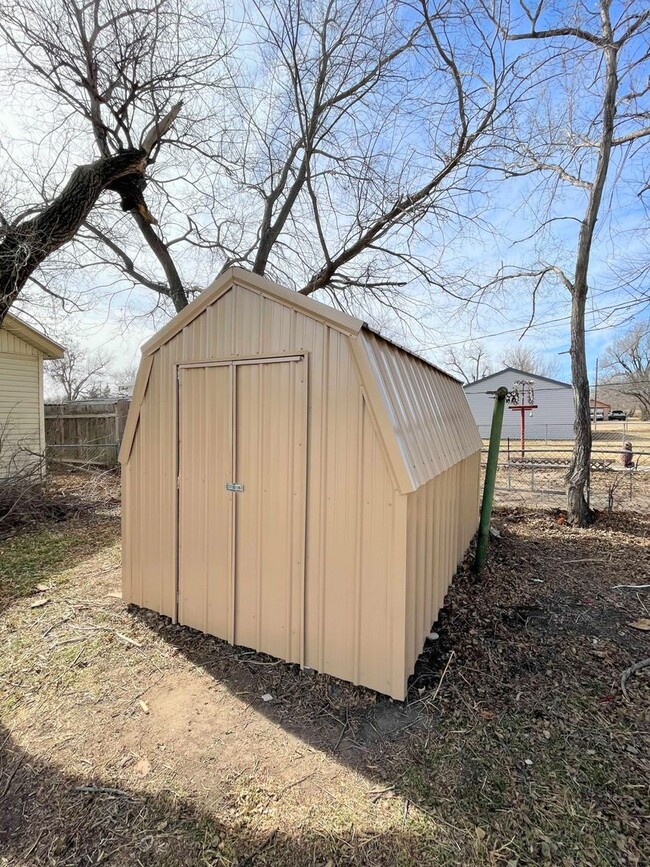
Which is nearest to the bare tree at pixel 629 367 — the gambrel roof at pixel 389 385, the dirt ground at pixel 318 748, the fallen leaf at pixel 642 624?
the fallen leaf at pixel 642 624

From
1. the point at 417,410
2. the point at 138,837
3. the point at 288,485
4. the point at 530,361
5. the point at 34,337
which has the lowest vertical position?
the point at 138,837

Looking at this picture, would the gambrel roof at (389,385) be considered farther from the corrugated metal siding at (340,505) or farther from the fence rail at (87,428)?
the fence rail at (87,428)

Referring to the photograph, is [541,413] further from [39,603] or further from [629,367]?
[39,603]

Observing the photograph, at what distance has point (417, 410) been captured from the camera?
3.08 m

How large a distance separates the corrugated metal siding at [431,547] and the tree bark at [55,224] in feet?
13.0

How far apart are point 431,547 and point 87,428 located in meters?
11.9

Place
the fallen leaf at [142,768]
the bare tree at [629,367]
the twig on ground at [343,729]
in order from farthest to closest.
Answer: the bare tree at [629,367], the twig on ground at [343,729], the fallen leaf at [142,768]

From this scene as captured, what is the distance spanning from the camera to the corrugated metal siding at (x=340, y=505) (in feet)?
7.90

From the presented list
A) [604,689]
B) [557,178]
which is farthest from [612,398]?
[604,689]

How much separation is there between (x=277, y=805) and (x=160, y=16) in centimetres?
756

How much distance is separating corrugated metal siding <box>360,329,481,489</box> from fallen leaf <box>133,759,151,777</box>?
198cm

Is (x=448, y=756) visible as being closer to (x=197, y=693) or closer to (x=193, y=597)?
(x=197, y=693)

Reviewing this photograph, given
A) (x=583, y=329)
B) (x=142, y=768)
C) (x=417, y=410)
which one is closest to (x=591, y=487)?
(x=583, y=329)

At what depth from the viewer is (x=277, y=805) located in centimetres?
183
